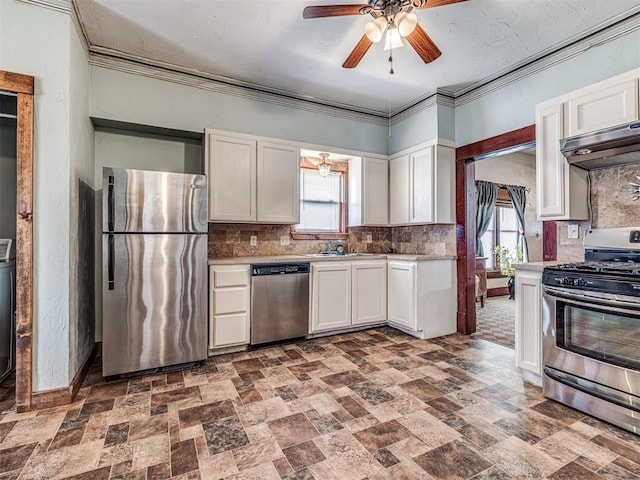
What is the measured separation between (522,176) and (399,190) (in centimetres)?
398

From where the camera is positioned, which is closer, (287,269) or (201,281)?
(201,281)

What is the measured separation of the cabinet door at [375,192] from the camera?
4.45m

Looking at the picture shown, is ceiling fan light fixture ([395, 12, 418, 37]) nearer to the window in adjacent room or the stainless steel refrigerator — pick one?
the stainless steel refrigerator

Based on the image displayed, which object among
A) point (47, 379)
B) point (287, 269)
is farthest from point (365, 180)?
point (47, 379)

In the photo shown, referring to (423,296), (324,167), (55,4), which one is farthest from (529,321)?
(55,4)

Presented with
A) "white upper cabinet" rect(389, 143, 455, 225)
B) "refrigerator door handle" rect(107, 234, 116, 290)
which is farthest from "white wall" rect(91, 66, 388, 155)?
"refrigerator door handle" rect(107, 234, 116, 290)

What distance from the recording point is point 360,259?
4020 millimetres

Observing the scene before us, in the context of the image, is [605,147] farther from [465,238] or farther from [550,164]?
[465,238]

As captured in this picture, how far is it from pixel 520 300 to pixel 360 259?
5.80 feet

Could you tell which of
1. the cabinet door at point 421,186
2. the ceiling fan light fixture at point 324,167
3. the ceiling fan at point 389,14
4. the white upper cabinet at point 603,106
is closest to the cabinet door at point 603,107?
the white upper cabinet at point 603,106

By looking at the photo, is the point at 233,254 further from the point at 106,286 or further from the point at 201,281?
the point at 106,286

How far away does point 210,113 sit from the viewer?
11.9 feet

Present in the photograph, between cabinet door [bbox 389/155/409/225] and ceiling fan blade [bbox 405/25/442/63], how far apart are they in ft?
6.17

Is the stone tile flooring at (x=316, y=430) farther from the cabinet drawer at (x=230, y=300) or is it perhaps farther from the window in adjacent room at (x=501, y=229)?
the window in adjacent room at (x=501, y=229)
